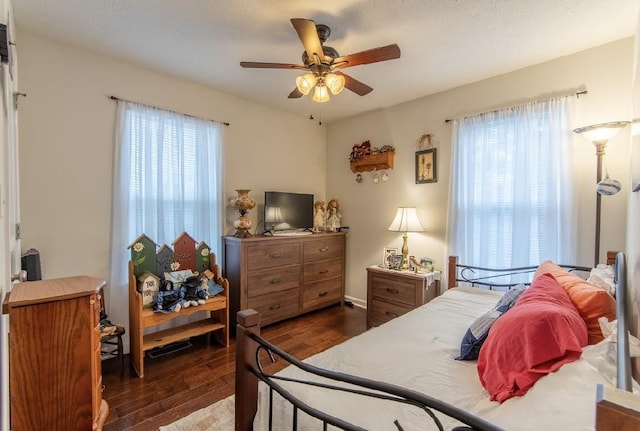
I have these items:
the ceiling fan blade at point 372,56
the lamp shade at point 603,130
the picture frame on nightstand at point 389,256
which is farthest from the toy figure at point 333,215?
the lamp shade at point 603,130

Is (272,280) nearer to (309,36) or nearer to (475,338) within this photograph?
(475,338)

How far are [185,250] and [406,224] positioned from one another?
237 centimetres

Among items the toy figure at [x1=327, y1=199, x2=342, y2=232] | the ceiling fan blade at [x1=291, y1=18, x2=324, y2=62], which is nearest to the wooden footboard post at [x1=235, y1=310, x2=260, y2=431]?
the ceiling fan blade at [x1=291, y1=18, x2=324, y2=62]

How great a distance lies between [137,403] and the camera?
2.11 metres

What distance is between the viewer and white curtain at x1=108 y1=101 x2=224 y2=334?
2.76 meters

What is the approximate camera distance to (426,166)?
3.55 metres

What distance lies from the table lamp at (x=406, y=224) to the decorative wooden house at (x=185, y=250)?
2.17m

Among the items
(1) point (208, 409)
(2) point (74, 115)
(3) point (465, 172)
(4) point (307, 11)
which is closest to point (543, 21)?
(3) point (465, 172)

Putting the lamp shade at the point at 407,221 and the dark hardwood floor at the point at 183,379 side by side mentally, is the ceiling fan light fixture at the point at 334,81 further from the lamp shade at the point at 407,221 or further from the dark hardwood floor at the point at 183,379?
the dark hardwood floor at the point at 183,379

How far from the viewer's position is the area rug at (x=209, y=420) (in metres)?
1.85

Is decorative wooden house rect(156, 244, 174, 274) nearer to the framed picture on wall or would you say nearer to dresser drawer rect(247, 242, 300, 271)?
dresser drawer rect(247, 242, 300, 271)

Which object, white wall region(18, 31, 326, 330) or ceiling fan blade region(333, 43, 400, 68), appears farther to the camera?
white wall region(18, 31, 326, 330)

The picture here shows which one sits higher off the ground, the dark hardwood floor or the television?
the television

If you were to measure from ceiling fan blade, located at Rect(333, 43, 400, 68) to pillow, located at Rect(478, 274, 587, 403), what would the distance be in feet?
5.20
